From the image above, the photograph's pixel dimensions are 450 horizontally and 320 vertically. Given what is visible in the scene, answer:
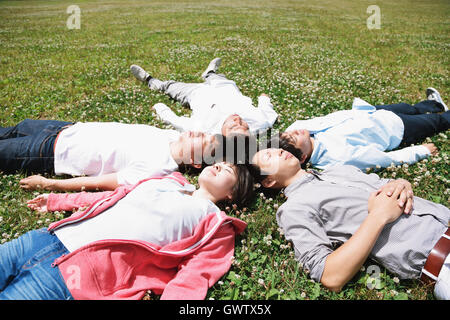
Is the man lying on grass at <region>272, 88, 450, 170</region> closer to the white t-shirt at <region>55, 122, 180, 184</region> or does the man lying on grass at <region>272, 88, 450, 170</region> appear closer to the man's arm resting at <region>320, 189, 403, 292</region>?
the man's arm resting at <region>320, 189, 403, 292</region>

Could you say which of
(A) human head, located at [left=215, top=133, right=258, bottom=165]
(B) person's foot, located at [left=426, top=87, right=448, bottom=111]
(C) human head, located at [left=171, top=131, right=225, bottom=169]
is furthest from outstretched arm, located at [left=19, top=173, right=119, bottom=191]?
(B) person's foot, located at [left=426, top=87, right=448, bottom=111]

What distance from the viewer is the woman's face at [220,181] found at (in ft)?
12.4

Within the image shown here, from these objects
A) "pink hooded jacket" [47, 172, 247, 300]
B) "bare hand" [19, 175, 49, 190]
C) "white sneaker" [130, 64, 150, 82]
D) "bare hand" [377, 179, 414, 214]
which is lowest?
"pink hooded jacket" [47, 172, 247, 300]

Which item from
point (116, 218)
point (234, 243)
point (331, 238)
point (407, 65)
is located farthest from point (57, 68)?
point (407, 65)

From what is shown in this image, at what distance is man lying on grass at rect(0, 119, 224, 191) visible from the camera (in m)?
4.22

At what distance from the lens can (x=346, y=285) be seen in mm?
2994

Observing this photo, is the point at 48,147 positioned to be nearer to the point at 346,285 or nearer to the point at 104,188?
the point at 104,188

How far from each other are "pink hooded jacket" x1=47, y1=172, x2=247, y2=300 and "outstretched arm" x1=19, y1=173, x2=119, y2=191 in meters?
0.78

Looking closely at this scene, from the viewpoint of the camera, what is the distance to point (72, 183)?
4152 millimetres

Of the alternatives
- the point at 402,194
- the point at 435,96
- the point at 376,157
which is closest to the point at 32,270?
the point at 402,194

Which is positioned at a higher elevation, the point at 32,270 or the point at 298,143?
the point at 298,143

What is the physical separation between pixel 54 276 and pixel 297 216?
8.48 ft

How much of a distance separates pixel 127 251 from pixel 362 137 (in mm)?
4189

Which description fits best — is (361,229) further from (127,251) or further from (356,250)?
(127,251)
